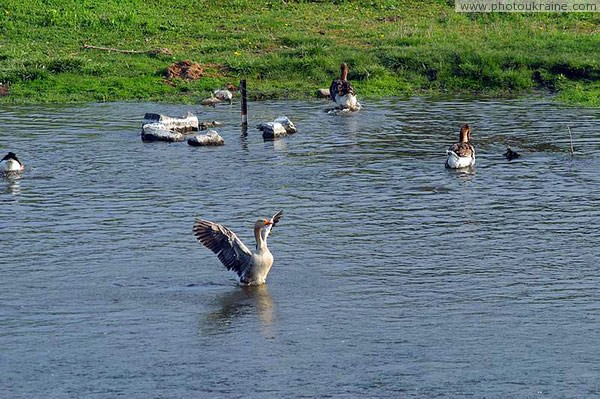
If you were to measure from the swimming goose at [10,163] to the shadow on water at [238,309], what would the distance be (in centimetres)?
947

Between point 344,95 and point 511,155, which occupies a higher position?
point 344,95

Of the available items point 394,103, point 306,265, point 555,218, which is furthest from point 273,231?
point 394,103

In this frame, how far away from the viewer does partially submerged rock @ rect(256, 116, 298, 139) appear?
31.1 meters

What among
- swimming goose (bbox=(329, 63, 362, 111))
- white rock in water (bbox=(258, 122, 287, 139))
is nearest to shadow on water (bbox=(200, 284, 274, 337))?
→ white rock in water (bbox=(258, 122, 287, 139))

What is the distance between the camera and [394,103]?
1446 inches

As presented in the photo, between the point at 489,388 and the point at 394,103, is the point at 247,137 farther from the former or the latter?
the point at 489,388

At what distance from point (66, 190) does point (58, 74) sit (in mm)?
14465

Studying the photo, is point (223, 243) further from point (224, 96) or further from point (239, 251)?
point (224, 96)

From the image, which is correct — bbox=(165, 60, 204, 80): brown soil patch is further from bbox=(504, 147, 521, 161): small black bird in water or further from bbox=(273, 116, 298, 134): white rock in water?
bbox=(504, 147, 521, 161): small black bird in water

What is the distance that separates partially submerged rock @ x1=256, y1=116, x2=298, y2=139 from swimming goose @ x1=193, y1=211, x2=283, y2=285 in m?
12.2

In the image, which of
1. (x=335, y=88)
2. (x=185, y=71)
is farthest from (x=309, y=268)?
(x=185, y=71)

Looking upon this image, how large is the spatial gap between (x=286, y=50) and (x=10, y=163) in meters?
16.7

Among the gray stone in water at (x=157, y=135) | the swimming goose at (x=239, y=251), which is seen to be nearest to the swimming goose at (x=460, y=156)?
the gray stone in water at (x=157, y=135)

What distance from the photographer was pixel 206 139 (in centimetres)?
3003
